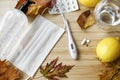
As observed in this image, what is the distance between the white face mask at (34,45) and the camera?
0.84 meters

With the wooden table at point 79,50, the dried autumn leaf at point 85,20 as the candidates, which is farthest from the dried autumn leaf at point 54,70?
the dried autumn leaf at point 85,20

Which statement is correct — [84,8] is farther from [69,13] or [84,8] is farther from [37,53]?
[37,53]

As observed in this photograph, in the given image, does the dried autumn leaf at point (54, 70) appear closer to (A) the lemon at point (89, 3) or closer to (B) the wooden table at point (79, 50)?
(B) the wooden table at point (79, 50)

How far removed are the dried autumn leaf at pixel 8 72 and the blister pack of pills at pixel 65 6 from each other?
0.60 feet

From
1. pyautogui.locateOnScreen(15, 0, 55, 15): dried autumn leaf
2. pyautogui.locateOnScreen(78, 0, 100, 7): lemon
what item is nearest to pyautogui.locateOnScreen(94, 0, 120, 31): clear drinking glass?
pyautogui.locateOnScreen(78, 0, 100, 7): lemon

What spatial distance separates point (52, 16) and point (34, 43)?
0.09 m

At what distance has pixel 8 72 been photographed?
0.82 metres

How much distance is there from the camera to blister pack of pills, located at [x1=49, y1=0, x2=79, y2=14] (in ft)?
2.90

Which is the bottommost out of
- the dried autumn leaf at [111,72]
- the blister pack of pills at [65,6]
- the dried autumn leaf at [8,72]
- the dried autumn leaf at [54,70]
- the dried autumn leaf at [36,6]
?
the dried autumn leaf at [111,72]

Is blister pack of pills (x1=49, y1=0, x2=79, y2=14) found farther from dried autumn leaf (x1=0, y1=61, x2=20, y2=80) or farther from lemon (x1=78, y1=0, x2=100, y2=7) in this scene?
dried autumn leaf (x1=0, y1=61, x2=20, y2=80)

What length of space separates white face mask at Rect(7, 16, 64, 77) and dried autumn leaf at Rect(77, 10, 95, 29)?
0.05 metres

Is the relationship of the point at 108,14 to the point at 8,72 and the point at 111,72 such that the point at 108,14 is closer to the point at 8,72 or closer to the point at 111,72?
the point at 111,72

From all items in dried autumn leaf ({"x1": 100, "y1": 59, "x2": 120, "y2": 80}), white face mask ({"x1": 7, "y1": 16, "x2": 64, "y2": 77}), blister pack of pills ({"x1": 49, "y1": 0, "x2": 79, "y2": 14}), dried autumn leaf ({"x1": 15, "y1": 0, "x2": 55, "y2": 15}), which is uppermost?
dried autumn leaf ({"x1": 15, "y1": 0, "x2": 55, "y2": 15})

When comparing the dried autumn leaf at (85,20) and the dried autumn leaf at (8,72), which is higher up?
the dried autumn leaf at (85,20)
